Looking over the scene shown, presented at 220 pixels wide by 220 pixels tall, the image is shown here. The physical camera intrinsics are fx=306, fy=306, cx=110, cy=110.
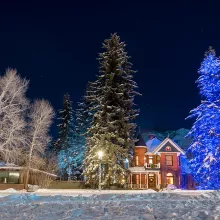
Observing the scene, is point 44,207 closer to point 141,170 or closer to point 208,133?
point 208,133

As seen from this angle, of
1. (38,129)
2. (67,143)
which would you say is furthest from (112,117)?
(67,143)

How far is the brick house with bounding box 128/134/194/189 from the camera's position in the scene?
142 feet

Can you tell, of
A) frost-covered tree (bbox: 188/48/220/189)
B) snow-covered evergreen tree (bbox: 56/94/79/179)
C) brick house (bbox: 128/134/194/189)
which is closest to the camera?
frost-covered tree (bbox: 188/48/220/189)

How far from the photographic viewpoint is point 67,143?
52219 millimetres

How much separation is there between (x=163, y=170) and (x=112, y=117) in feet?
49.7

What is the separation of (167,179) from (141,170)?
4056mm

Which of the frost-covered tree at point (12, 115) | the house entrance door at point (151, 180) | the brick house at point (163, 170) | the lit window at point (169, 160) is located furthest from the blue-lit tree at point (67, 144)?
the frost-covered tree at point (12, 115)

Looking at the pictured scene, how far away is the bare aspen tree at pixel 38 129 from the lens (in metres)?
31.8

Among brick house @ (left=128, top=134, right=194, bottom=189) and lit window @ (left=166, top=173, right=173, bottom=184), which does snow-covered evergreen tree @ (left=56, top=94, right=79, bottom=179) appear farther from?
lit window @ (left=166, top=173, right=173, bottom=184)

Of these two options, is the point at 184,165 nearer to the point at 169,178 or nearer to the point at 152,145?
the point at 169,178

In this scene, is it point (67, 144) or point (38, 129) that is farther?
A: point (67, 144)

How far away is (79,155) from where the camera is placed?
51.5m

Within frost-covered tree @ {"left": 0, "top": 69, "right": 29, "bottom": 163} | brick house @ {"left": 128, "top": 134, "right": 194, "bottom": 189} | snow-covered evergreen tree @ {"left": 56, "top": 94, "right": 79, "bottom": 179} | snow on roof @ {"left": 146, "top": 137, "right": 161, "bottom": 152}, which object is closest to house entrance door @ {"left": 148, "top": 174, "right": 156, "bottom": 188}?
brick house @ {"left": 128, "top": 134, "right": 194, "bottom": 189}

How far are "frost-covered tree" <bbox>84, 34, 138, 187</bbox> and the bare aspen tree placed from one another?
15.3 ft
